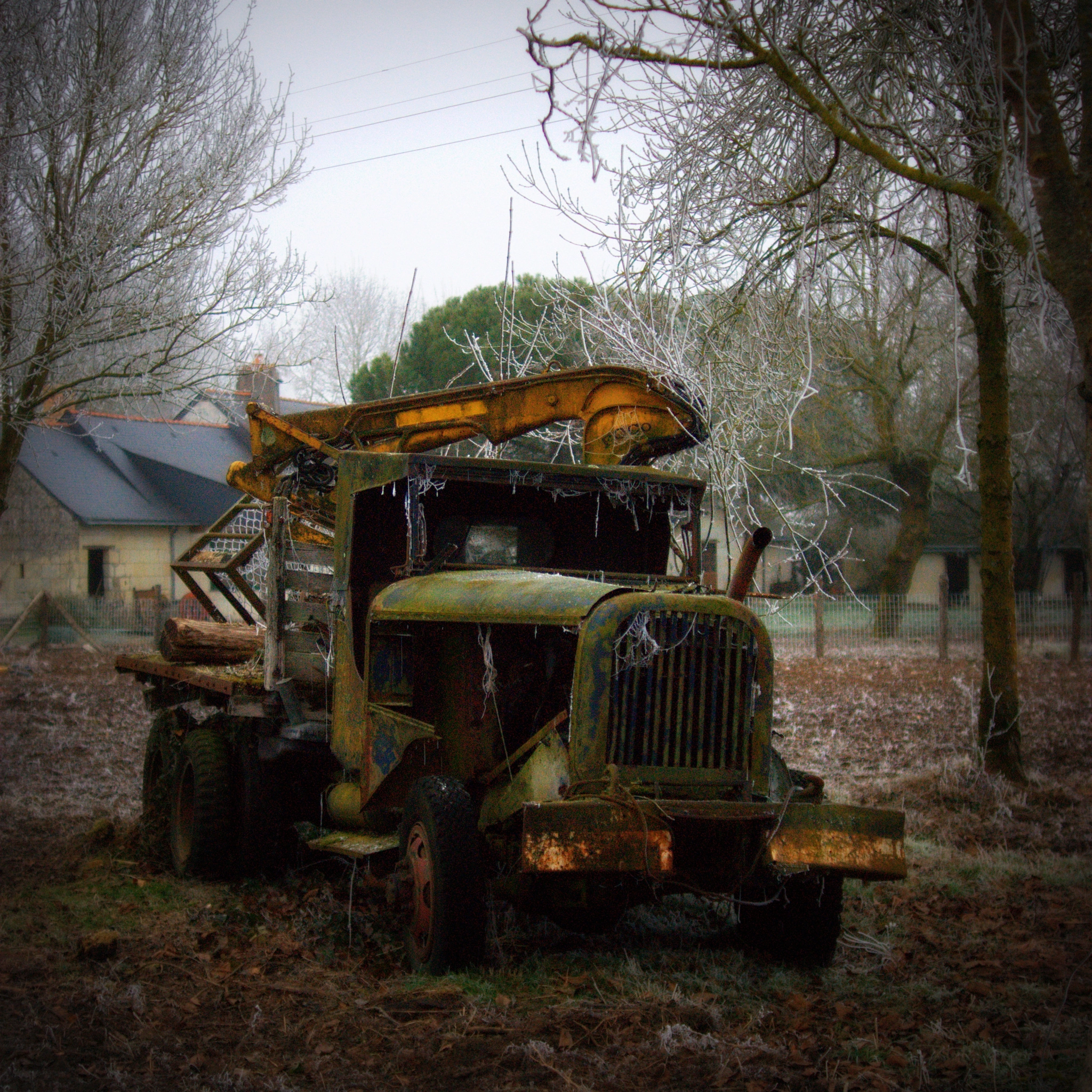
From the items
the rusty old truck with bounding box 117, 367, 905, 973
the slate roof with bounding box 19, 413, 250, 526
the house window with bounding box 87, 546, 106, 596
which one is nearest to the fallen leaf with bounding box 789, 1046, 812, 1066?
the rusty old truck with bounding box 117, 367, 905, 973

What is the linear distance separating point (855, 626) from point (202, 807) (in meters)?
15.7

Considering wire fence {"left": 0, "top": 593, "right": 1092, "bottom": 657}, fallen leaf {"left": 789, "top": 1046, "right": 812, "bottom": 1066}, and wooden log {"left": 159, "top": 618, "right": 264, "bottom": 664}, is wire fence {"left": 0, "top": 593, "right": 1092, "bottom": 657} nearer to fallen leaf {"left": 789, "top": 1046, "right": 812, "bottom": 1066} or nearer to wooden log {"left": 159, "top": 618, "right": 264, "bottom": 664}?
wooden log {"left": 159, "top": 618, "right": 264, "bottom": 664}

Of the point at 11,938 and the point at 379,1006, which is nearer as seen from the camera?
the point at 379,1006

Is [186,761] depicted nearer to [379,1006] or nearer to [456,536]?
[456,536]

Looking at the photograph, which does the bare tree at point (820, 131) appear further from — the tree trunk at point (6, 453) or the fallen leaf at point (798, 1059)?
the tree trunk at point (6, 453)

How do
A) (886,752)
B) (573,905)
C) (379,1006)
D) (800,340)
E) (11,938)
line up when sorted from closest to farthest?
1. (379,1006)
2. (573,905)
3. (11,938)
4. (800,340)
5. (886,752)

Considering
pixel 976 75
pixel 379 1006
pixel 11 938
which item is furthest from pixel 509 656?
pixel 976 75

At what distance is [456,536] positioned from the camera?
6234 millimetres

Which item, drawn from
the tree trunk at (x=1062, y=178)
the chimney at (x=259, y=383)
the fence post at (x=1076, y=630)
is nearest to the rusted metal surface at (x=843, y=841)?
the tree trunk at (x=1062, y=178)

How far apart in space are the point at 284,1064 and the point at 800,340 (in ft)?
16.4

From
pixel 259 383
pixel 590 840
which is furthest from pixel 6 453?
pixel 590 840

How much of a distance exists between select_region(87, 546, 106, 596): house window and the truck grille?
83.8 ft

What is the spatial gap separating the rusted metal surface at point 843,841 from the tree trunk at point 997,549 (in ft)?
13.8

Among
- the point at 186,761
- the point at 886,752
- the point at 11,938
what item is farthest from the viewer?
the point at 886,752
